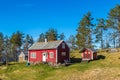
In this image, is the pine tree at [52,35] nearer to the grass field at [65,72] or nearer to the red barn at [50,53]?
the red barn at [50,53]

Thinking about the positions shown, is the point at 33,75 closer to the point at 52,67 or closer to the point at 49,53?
the point at 52,67

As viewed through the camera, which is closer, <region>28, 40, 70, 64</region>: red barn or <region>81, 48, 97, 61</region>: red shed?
<region>28, 40, 70, 64</region>: red barn

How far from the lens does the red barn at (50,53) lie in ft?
237

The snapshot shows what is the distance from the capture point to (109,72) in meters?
52.4

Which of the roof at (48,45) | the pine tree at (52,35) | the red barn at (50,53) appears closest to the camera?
the red barn at (50,53)

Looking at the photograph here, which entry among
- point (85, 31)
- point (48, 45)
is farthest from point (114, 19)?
point (48, 45)

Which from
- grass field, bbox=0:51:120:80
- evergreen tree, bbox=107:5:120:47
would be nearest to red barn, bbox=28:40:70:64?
grass field, bbox=0:51:120:80

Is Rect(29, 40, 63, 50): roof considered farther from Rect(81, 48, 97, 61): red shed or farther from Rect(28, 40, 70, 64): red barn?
Rect(81, 48, 97, 61): red shed

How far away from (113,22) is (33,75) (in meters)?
50.7

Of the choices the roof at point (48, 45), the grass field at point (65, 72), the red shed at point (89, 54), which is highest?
the roof at point (48, 45)

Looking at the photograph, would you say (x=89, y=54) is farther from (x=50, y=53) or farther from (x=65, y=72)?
(x=65, y=72)

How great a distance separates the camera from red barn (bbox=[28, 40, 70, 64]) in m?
72.2

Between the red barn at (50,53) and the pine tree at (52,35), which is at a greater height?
the pine tree at (52,35)

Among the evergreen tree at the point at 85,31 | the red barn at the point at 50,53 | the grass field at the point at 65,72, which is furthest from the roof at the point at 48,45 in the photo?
the evergreen tree at the point at 85,31
